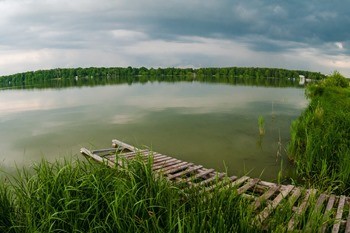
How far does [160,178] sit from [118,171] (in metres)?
0.86

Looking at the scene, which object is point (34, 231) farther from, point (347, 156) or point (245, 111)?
point (245, 111)

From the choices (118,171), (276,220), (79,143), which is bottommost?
(79,143)

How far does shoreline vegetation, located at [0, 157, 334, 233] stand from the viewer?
128 inches

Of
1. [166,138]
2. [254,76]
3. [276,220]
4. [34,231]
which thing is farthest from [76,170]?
[254,76]

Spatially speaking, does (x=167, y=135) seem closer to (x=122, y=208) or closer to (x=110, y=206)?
(x=110, y=206)

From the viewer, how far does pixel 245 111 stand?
1947cm

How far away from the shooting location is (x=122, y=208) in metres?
3.31

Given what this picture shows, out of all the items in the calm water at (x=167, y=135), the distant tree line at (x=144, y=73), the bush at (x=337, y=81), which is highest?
the distant tree line at (x=144, y=73)

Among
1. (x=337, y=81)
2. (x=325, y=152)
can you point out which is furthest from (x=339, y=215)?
(x=337, y=81)

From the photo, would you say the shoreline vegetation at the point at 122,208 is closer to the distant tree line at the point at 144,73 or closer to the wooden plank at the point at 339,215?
the wooden plank at the point at 339,215

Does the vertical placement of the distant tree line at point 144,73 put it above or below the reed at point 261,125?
above

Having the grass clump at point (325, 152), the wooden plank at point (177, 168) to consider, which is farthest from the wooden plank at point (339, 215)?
the wooden plank at point (177, 168)

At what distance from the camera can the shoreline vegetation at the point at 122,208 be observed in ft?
10.7

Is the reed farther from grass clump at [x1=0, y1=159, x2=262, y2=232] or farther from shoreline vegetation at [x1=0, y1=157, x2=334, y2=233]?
grass clump at [x1=0, y1=159, x2=262, y2=232]
